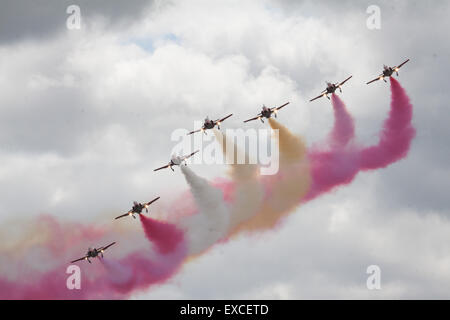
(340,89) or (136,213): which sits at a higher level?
(340,89)
